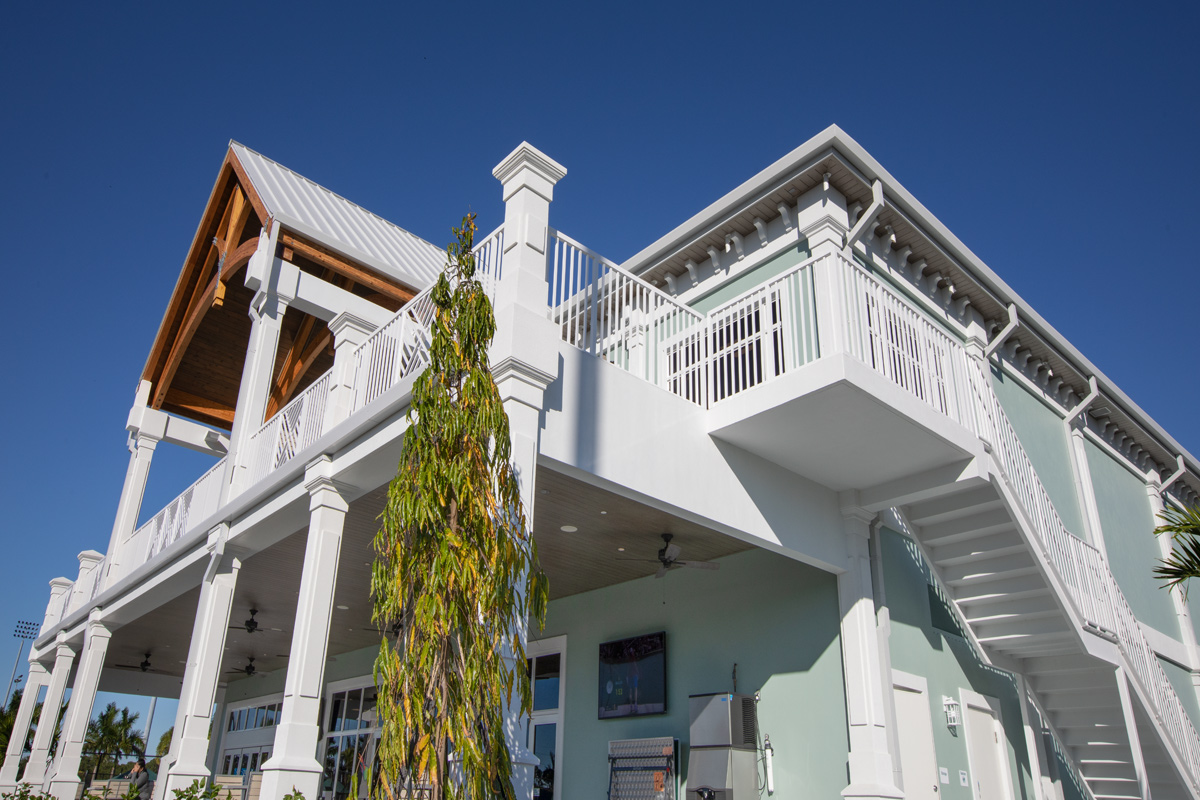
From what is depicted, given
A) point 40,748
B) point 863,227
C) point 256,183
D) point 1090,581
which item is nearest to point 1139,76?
point 863,227

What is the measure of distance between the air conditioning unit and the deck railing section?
324 centimetres

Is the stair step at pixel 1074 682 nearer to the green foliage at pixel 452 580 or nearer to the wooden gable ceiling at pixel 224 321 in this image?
the green foliage at pixel 452 580

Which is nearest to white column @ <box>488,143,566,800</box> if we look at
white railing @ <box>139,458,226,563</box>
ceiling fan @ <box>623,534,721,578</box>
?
ceiling fan @ <box>623,534,721,578</box>

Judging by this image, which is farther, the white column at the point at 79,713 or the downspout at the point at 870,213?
the white column at the point at 79,713

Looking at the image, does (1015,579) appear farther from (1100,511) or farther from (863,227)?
(1100,511)

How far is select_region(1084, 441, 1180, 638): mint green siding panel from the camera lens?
12.9 m

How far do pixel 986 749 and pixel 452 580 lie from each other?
8049 millimetres

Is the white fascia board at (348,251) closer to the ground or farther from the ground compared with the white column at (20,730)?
farther from the ground

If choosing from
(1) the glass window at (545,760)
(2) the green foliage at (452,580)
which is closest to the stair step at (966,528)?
(1) the glass window at (545,760)

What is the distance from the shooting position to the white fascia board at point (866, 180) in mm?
9164

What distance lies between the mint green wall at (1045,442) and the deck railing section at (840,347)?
2727mm

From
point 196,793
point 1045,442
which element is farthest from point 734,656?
point 1045,442

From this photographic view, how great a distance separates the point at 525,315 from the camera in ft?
18.9

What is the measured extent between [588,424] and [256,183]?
8.07 m
